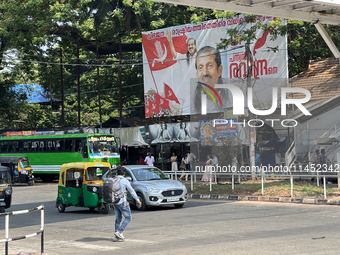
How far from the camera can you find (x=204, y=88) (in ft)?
104

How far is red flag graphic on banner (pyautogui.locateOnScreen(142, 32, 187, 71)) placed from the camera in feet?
108

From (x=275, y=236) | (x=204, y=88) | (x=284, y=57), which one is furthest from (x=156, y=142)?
(x=275, y=236)

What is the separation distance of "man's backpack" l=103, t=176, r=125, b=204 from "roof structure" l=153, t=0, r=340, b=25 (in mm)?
5254

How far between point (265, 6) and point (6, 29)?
26.7m

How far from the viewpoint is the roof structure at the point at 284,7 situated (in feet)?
45.7

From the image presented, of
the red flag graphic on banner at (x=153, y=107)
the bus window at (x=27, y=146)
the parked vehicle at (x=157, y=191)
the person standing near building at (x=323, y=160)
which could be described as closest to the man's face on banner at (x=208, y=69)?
the red flag graphic on banner at (x=153, y=107)

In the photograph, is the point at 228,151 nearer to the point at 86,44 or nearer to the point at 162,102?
the point at 162,102

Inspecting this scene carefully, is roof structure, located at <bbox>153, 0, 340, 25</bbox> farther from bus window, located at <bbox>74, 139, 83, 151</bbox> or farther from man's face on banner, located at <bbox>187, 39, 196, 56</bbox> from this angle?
bus window, located at <bbox>74, 139, 83, 151</bbox>

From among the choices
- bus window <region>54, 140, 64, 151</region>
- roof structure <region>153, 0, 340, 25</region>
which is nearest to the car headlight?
roof structure <region>153, 0, 340, 25</region>

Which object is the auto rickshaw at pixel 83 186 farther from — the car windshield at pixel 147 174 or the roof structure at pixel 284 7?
the roof structure at pixel 284 7

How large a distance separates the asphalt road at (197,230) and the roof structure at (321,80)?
7635mm

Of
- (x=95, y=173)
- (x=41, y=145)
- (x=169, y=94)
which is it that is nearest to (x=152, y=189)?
(x=95, y=173)

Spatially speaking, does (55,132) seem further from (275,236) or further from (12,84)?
(275,236)

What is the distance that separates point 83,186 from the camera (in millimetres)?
15703
